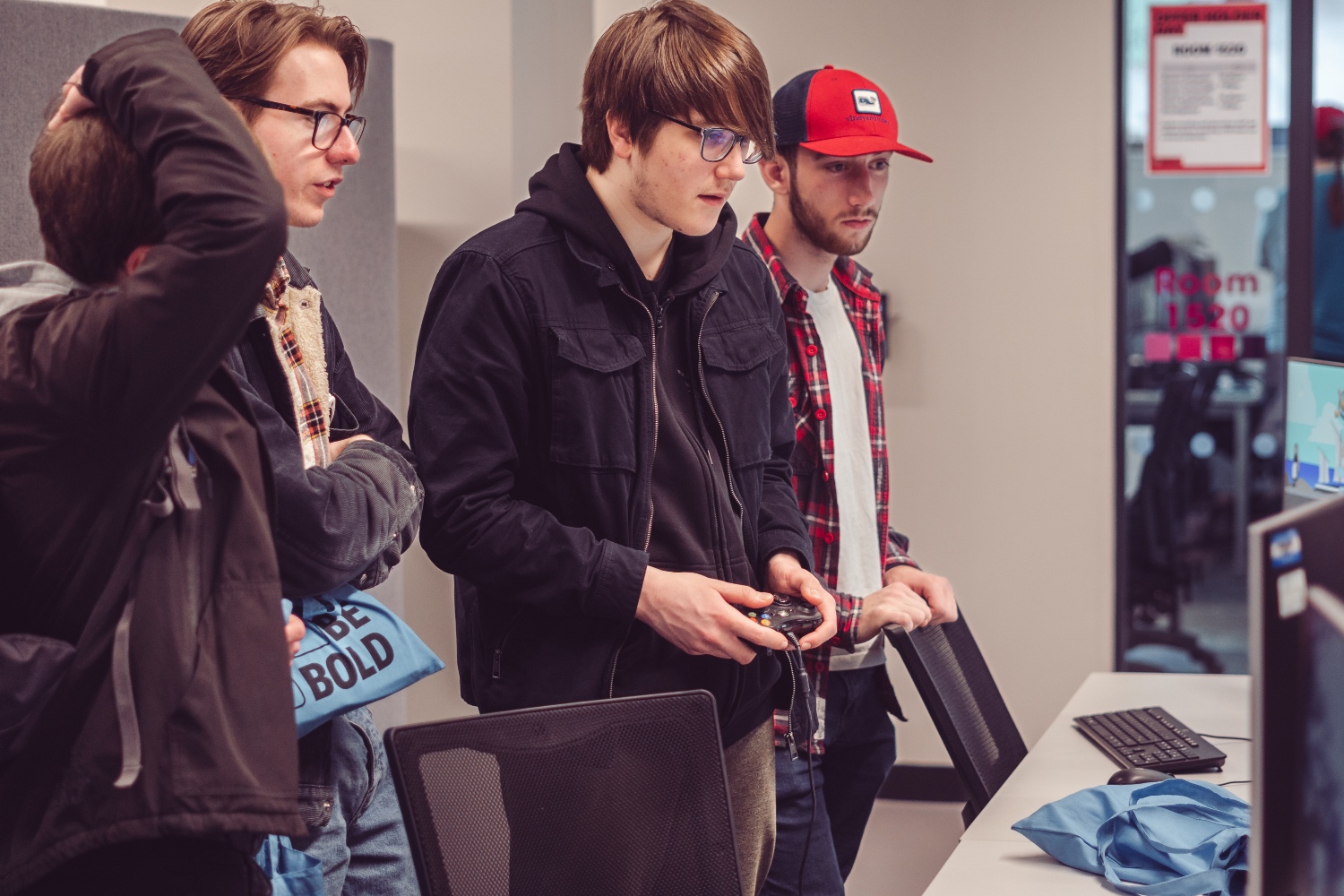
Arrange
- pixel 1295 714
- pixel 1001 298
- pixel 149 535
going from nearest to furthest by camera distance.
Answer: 1. pixel 1295 714
2. pixel 149 535
3. pixel 1001 298

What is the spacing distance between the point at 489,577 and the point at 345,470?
0.26 meters

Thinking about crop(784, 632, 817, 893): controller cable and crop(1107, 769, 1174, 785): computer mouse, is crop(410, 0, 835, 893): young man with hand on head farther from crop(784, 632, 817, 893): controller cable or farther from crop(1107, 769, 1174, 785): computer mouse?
crop(1107, 769, 1174, 785): computer mouse

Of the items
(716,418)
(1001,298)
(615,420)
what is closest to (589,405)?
(615,420)

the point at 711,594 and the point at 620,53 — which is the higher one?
the point at 620,53

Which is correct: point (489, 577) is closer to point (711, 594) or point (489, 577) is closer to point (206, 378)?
point (711, 594)

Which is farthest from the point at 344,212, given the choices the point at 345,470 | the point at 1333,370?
the point at 1333,370

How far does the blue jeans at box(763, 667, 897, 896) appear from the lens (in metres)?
1.86

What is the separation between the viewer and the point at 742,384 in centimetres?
172

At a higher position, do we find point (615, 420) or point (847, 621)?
point (615, 420)

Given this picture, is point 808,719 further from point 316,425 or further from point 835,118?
point 835,118

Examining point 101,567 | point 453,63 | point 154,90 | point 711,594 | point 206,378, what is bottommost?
point 711,594

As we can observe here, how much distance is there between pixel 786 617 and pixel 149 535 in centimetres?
80

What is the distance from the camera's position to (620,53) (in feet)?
5.27

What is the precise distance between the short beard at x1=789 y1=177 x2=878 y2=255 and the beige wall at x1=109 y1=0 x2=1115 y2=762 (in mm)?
1418
